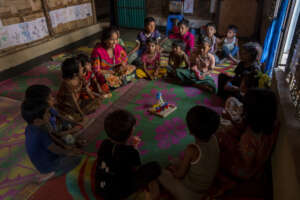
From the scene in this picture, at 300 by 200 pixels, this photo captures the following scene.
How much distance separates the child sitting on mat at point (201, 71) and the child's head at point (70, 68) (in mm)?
1802

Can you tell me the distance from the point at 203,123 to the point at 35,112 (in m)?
1.38

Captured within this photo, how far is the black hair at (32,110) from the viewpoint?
1.93 meters

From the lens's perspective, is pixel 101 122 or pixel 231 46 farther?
pixel 231 46

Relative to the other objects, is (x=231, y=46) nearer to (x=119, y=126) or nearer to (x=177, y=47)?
(x=177, y=47)

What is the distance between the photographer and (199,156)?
5.74ft

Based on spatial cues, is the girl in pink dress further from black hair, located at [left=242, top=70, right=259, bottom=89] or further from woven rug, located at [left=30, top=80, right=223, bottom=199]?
black hair, located at [left=242, top=70, right=259, bottom=89]

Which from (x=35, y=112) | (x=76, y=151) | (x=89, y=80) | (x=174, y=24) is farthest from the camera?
(x=174, y=24)

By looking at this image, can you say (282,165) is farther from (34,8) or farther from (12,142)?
(34,8)

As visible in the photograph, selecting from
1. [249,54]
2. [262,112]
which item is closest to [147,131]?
[262,112]

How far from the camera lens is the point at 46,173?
2.26 meters

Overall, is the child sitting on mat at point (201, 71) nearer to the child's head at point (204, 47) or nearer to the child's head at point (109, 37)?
the child's head at point (204, 47)

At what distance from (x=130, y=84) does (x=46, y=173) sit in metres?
2.22

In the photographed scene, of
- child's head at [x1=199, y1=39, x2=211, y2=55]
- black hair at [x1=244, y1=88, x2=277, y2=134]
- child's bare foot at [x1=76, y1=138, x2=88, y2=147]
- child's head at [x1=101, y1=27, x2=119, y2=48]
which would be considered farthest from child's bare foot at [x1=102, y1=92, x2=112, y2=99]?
black hair at [x1=244, y1=88, x2=277, y2=134]

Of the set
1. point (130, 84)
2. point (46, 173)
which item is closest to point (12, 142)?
point (46, 173)
